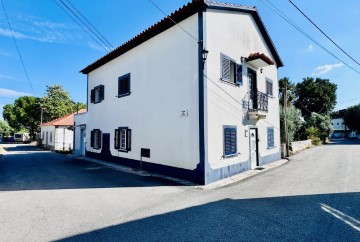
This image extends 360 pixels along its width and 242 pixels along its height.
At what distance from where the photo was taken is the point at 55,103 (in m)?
45.0

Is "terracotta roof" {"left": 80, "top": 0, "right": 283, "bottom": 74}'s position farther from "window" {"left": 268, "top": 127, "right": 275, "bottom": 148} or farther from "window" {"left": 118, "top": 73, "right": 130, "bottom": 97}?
→ "window" {"left": 268, "top": 127, "right": 275, "bottom": 148}

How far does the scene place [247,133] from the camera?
37.8 feet

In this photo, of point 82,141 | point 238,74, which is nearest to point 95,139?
point 82,141

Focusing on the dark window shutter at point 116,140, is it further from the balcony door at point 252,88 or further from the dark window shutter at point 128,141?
the balcony door at point 252,88

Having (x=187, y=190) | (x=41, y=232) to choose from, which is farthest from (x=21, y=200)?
(x=187, y=190)

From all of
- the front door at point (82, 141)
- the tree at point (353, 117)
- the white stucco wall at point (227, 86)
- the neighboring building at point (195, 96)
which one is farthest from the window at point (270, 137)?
the tree at point (353, 117)

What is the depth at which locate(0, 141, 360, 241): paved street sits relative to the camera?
427cm

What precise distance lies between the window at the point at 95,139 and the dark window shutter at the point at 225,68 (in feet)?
33.2

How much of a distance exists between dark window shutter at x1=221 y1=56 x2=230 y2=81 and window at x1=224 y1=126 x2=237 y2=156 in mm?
2315

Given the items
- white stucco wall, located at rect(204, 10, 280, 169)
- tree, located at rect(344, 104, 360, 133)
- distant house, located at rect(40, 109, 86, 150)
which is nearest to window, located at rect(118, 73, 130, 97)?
white stucco wall, located at rect(204, 10, 280, 169)

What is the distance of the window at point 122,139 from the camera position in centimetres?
1263

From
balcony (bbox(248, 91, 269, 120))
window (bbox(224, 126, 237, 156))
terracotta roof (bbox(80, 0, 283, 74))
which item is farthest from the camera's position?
balcony (bbox(248, 91, 269, 120))

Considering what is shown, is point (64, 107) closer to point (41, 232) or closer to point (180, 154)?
point (180, 154)

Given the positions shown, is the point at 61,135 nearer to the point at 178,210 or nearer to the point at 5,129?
the point at 178,210
